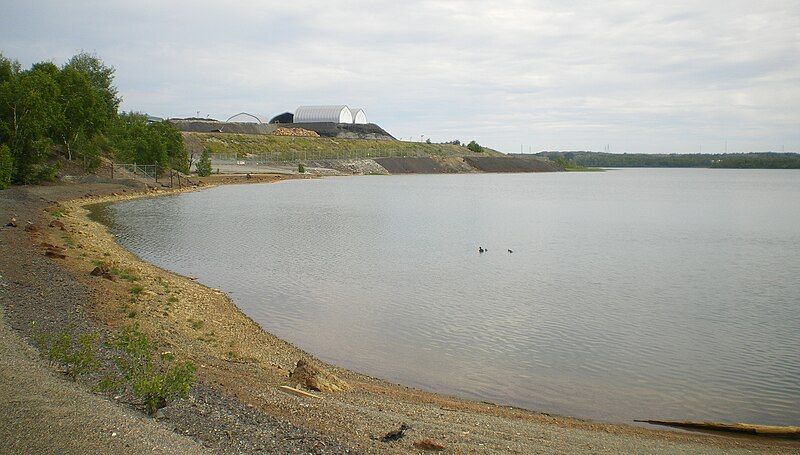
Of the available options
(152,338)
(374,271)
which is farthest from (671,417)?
(374,271)

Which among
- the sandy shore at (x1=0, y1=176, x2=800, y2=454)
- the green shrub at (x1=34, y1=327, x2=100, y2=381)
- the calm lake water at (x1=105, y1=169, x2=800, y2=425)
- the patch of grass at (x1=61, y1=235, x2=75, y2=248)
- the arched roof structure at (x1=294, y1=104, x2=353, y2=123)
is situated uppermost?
the arched roof structure at (x1=294, y1=104, x2=353, y2=123)

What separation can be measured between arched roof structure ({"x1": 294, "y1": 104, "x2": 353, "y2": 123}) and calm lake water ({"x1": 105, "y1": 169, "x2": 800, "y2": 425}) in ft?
456

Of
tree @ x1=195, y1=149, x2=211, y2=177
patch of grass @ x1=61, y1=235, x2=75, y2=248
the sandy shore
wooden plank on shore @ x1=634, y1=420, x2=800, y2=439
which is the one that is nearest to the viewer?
the sandy shore

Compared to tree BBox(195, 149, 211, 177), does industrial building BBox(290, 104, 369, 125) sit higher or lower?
higher

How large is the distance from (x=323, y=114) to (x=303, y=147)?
150 ft

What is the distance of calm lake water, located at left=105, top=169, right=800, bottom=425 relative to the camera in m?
13.4

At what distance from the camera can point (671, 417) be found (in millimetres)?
11859

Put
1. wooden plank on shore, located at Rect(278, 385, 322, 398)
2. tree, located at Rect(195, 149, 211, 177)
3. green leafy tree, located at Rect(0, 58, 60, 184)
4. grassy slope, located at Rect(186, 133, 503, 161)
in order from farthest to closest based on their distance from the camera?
grassy slope, located at Rect(186, 133, 503, 161), tree, located at Rect(195, 149, 211, 177), green leafy tree, located at Rect(0, 58, 60, 184), wooden plank on shore, located at Rect(278, 385, 322, 398)

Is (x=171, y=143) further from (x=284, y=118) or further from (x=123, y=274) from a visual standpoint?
(x=284, y=118)

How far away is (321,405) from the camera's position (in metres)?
9.59

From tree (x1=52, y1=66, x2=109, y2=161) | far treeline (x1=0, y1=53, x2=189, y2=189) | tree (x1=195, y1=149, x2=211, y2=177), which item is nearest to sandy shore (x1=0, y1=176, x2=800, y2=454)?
far treeline (x1=0, y1=53, x2=189, y2=189)

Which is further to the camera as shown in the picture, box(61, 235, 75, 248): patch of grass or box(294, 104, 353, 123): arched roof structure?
box(294, 104, 353, 123): arched roof structure

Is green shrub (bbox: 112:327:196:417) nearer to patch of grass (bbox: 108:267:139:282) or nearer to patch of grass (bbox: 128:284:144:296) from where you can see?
patch of grass (bbox: 128:284:144:296)

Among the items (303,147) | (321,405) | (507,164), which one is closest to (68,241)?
(321,405)
